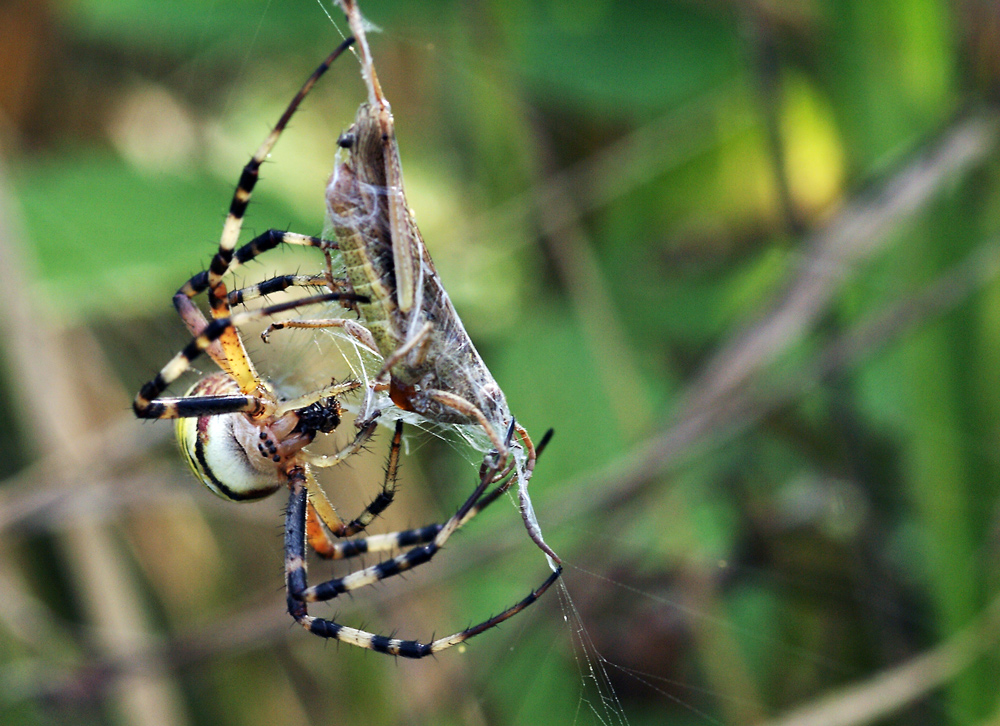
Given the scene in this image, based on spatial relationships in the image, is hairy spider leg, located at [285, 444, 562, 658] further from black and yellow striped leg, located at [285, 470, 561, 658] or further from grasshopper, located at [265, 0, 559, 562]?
grasshopper, located at [265, 0, 559, 562]

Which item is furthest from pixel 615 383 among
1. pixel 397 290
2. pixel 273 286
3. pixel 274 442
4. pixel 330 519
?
pixel 397 290

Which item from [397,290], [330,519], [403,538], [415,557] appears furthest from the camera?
[330,519]

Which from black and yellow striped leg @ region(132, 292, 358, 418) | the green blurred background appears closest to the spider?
black and yellow striped leg @ region(132, 292, 358, 418)

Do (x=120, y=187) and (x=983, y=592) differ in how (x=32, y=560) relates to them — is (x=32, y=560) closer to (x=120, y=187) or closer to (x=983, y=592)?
(x=120, y=187)

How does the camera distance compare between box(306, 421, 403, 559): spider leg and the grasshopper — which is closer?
the grasshopper

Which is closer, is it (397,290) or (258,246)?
(397,290)

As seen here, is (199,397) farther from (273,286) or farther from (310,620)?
(310,620)
